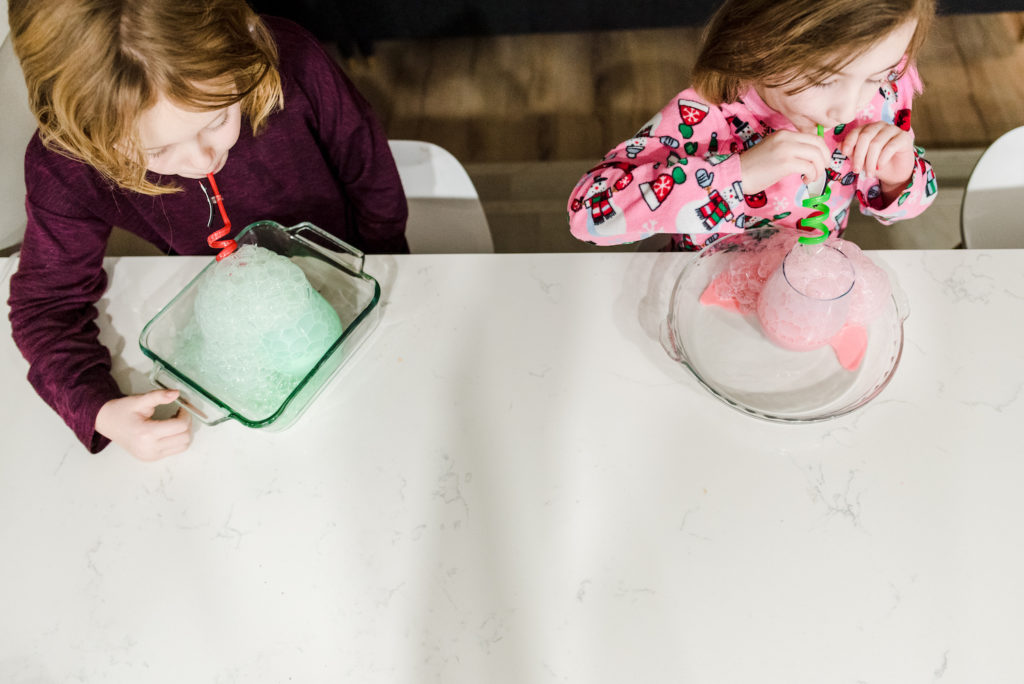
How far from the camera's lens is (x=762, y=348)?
780mm

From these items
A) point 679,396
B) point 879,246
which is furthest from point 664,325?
point 879,246

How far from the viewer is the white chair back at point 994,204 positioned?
1020mm

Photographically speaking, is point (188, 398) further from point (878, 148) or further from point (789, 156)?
point (878, 148)

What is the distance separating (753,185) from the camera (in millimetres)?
824

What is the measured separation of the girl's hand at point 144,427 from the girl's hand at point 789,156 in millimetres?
703

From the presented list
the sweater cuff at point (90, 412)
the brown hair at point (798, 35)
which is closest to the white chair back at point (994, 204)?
the brown hair at point (798, 35)

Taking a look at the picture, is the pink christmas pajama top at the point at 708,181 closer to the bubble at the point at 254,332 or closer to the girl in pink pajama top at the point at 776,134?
the girl in pink pajama top at the point at 776,134

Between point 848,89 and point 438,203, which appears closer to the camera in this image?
point 848,89

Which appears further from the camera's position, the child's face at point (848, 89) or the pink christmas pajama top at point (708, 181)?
the pink christmas pajama top at point (708, 181)

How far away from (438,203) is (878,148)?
2.12 feet

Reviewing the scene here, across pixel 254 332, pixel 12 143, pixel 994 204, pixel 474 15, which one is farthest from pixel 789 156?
pixel 474 15

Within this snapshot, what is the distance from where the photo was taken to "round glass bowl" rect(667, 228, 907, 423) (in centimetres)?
74

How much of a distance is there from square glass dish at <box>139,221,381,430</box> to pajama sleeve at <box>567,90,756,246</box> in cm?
29

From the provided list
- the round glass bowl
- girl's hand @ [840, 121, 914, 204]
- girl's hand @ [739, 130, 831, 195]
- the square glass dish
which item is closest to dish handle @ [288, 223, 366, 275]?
the square glass dish
